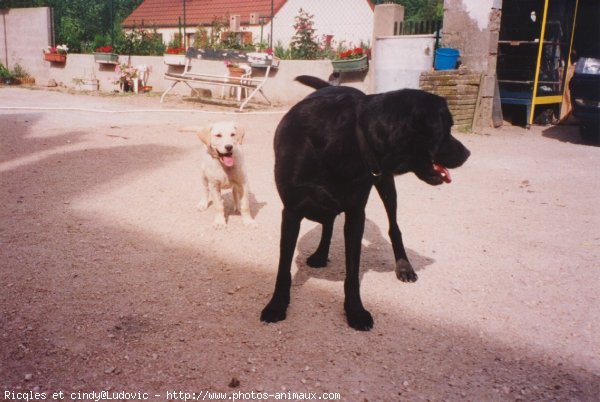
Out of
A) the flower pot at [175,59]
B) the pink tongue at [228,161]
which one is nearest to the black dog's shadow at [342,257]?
the pink tongue at [228,161]

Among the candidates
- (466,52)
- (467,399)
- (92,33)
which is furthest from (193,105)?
(467,399)

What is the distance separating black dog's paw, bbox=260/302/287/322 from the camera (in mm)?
2562

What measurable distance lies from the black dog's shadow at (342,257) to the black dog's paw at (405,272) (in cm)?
15

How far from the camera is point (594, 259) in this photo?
3.44m

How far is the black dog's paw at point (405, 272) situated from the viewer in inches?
122

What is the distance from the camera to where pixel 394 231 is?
3186 millimetres

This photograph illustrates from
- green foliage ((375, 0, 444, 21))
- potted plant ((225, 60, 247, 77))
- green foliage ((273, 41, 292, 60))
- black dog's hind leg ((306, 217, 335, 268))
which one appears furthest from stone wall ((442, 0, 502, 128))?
green foliage ((375, 0, 444, 21))

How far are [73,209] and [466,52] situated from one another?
7.60m

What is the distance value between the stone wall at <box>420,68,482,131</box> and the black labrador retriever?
656 centimetres

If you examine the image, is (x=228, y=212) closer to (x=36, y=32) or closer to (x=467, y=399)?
(x=467, y=399)

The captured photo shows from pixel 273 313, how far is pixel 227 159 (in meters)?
1.65

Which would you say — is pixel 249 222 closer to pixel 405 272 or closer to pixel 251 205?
pixel 251 205

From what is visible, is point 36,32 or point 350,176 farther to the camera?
point 36,32

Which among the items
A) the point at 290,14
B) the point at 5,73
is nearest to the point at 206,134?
the point at 5,73
